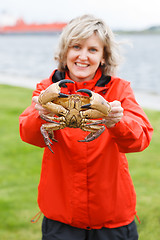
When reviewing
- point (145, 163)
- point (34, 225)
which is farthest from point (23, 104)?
point (34, 225)

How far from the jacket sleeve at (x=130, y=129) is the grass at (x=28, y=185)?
2345 millimetres

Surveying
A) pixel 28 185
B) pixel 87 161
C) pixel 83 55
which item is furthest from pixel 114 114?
pixel 28 185

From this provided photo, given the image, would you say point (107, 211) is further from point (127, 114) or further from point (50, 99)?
point (50, 99)

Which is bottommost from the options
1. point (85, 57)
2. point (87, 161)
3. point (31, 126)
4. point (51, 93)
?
point (87, 161)

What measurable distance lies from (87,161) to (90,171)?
11 centimetres

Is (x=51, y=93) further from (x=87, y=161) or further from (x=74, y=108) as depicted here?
(x=87, y=161)

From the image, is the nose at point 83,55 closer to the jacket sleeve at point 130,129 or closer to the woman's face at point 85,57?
the woman's face at point 85,57

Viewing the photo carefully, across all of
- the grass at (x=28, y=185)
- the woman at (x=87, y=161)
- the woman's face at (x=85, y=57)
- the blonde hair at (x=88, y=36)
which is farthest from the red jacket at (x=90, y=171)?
the grass at (x=28, y=185)

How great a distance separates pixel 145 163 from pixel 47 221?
415cm

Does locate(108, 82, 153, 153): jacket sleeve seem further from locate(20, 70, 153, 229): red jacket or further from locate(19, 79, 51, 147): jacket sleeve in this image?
locate(19, 79, 51, 147): jacket sleeve

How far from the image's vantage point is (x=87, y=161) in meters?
2.89

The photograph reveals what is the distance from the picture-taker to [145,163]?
6.93 metres

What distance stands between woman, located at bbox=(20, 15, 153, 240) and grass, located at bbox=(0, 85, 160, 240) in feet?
5.34

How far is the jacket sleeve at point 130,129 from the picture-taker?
101 inches
